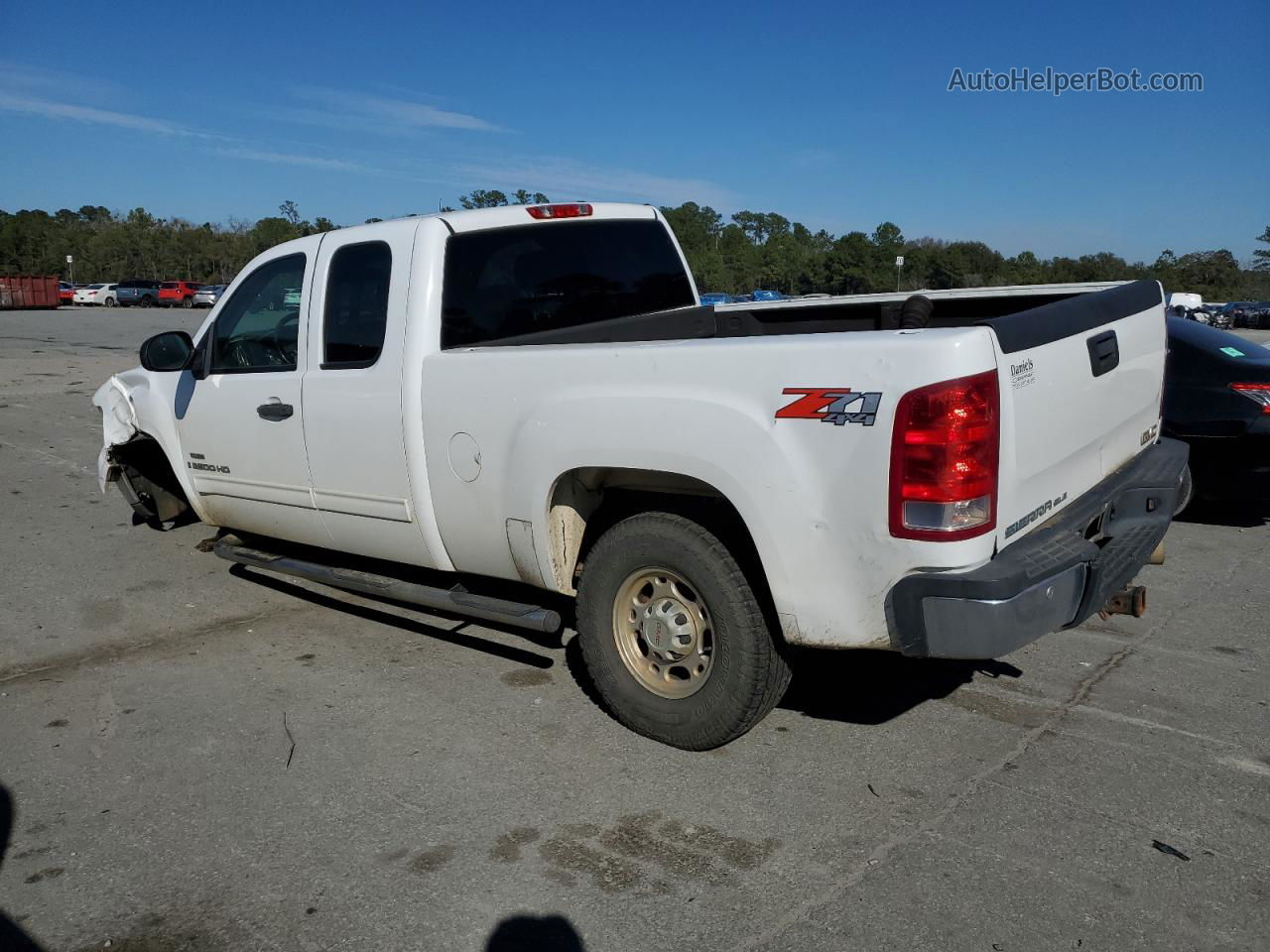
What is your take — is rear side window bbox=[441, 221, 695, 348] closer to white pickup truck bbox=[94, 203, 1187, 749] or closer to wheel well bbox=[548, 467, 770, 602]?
white pickup truck bbox=[94, 203, 1187, 749]

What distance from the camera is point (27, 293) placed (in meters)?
55.2

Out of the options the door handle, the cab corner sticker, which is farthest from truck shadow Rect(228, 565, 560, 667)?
the cab corner sticker

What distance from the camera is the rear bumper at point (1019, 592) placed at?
3.08m

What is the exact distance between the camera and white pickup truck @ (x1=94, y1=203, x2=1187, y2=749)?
3131 mm

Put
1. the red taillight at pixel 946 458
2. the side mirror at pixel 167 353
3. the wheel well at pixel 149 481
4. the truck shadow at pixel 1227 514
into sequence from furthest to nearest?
the truck shadow at pixel 1227 514, the wheel well at pixel 149 481, the side mirror at pixel 167 353, the red taillight at pixel 946 458

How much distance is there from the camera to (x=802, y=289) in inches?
2103

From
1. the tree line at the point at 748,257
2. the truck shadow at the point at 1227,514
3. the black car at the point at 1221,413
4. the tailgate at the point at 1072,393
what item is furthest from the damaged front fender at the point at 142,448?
the tree line at the point at 748,257

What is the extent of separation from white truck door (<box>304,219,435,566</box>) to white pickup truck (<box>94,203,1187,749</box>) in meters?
0.02

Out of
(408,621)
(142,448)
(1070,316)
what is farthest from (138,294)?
(1070,316)

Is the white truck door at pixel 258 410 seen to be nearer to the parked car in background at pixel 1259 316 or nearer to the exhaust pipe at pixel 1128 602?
the exhaust pipe at pixel 1128 602

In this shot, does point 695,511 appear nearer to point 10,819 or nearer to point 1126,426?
point 1126,426

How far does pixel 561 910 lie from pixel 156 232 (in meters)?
104

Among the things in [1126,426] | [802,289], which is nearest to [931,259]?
[802,289]

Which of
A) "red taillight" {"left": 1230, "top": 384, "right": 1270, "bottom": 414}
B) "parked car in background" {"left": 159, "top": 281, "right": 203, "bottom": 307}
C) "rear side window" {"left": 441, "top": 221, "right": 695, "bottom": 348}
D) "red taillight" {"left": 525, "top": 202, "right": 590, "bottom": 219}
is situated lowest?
"red taillight" {"left": 1230, "top": 384, "right": 1270, "bottom": 414}
